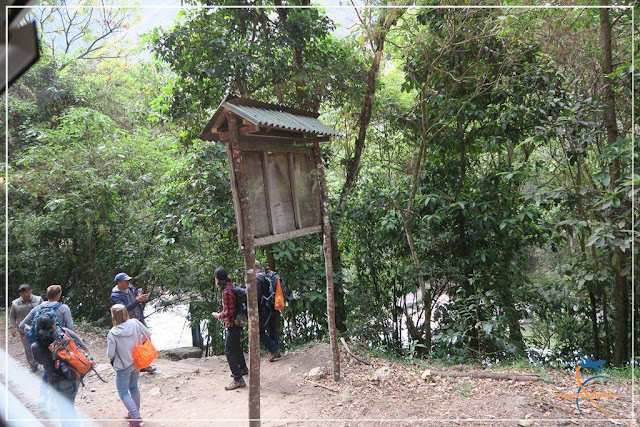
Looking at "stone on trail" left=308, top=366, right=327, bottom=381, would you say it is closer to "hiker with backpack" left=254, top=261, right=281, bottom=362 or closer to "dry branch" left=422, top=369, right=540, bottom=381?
"hiker with backpack" left=254, top=261, right=281, bottom=362

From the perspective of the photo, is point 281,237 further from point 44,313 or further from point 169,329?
point 169,329

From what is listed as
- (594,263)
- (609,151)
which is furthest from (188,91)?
(594,263)

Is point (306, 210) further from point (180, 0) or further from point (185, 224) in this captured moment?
point (180, 0)

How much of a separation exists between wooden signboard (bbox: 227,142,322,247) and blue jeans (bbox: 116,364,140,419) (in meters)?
1.39

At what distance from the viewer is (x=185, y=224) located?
5.34m

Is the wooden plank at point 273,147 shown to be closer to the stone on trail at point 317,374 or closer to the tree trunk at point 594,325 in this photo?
the stone on trail at point 317,374

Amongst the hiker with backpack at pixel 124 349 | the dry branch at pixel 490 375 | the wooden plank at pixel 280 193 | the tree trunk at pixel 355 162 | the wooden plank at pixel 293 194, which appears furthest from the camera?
the tree trunk at pixel 355 162

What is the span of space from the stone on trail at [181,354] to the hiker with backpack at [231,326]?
7.06 feet

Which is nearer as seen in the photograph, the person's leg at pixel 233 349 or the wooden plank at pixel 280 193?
the wooden plank at pixel 280 193

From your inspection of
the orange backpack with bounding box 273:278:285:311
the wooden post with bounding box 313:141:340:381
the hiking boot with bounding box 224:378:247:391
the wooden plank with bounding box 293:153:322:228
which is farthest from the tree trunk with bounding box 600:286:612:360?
the hiking boot with bounding box 224:378:247:391

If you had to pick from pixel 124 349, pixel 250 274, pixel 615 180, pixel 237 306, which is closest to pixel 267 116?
pixel 250 274

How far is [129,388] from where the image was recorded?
362 centimetres

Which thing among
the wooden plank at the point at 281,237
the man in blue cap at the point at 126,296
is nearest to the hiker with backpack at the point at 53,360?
the man in blue cap at the point at 126,296

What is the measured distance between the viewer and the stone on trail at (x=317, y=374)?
15.0ft
